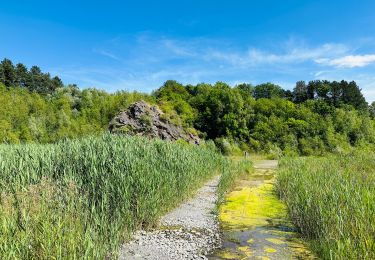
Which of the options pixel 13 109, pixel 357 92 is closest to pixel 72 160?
pixel 13 109

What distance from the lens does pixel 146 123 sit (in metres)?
34.8

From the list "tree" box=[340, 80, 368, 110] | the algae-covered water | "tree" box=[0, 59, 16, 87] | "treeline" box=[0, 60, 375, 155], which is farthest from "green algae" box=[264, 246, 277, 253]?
"tree" box=[0, 59, 16, 87]

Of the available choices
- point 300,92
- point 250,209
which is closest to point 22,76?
point 300,92

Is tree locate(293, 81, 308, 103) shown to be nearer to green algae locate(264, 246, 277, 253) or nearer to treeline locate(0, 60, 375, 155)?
treeline locate(0, 60, 375, 155)

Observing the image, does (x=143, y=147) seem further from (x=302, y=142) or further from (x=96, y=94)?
(x=96, y=94)

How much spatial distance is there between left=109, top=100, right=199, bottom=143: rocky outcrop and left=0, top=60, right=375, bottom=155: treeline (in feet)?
5.12

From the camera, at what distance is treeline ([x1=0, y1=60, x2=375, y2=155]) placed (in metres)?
40.5

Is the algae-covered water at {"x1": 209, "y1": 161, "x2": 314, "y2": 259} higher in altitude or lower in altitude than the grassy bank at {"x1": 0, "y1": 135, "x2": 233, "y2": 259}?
lower

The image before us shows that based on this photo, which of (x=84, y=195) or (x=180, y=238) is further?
(x=180, y=238)

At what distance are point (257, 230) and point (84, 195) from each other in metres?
4.65

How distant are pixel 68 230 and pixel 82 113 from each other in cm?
4402

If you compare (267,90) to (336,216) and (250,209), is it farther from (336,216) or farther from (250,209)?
(336,216)

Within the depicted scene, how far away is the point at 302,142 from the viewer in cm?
4334

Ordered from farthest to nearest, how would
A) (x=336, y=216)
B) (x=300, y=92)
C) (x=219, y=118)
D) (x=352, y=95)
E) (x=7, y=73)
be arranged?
(x=300, y=92)
(x=7, y=73)
(x=352, y=95)
(x=219, y=118)
(x=336, y=216)
